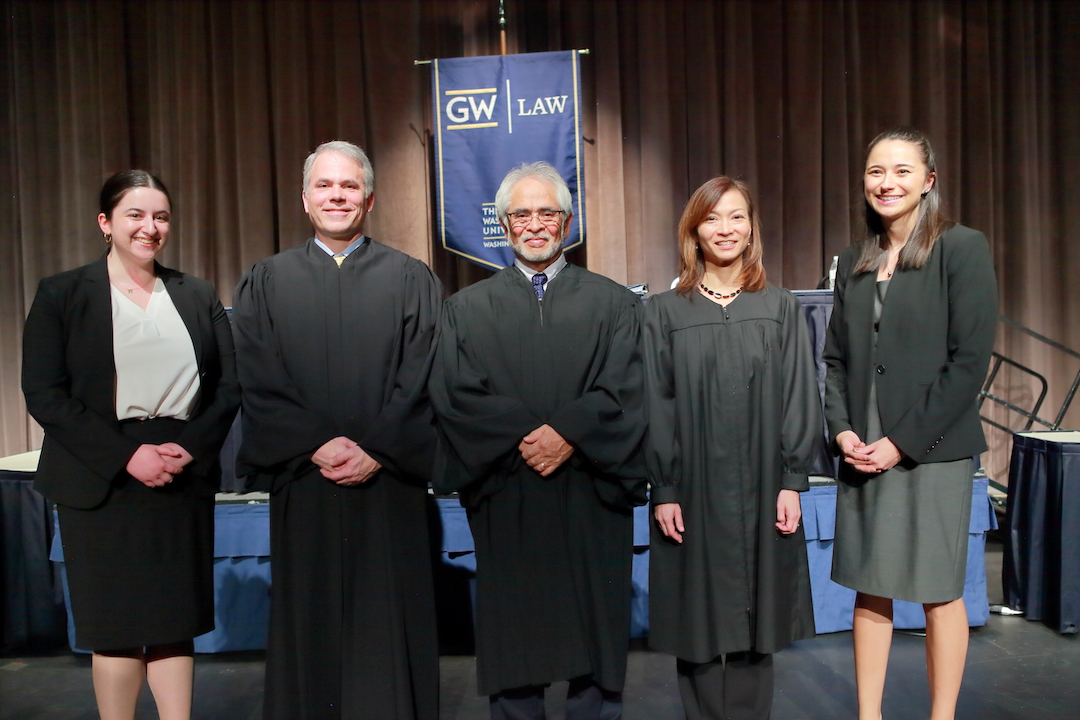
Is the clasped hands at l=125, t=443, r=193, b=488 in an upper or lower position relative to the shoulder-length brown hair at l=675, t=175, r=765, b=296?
lower

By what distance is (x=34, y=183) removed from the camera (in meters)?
5.12

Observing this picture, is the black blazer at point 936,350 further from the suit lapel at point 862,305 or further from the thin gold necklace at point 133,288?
the thin gold necklace at point 133,288

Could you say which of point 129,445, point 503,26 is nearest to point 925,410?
point 129,445

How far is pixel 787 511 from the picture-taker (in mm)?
1916

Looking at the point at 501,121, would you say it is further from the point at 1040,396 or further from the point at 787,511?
the point at 1040,396

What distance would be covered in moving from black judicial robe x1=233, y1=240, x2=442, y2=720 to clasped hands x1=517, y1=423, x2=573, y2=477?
0.27 m

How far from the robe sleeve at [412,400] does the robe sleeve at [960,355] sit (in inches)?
46.8

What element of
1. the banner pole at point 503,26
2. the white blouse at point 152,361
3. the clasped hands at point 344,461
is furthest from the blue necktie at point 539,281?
the banner pole at point 503,26

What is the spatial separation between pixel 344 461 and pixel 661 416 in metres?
0.80

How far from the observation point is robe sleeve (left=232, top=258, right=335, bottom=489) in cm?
192

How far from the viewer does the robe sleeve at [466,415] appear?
6.21 ft

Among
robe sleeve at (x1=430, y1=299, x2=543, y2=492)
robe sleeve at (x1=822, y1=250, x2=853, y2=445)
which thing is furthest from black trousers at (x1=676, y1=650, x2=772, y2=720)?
robe sleeve at (x1=430, y1=299, x2=543, y2=492)

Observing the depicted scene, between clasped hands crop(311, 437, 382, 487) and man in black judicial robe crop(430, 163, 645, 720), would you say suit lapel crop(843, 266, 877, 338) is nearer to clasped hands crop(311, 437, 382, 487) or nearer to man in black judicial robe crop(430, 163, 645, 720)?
man in black judicial robe crop(430, 163, 645, 720)

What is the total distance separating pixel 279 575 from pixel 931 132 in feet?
16.8
